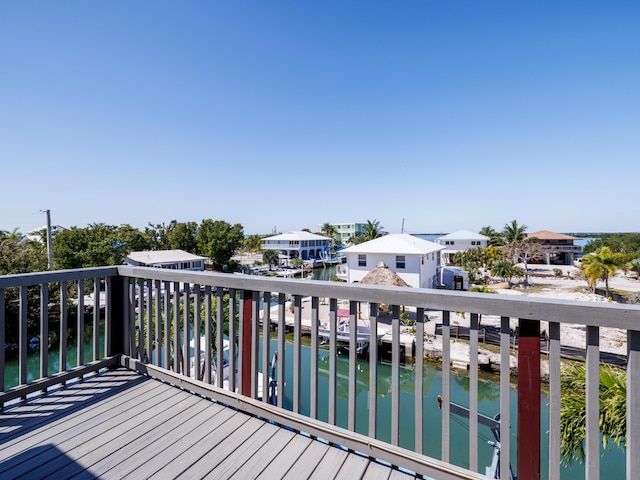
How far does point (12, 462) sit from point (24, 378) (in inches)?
32.0

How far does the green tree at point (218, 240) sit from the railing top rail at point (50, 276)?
3311 cm

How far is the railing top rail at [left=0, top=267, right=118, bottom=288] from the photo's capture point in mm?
1941

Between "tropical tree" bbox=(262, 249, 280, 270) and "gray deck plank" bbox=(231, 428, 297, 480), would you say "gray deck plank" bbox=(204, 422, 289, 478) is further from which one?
"tropical tree" bbox=(262, 249, 280, 270)

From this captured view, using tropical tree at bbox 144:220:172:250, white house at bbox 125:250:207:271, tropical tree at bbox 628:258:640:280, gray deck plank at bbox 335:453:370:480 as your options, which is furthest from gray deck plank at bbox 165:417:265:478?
tropical tree at bbox 144:220:172:250

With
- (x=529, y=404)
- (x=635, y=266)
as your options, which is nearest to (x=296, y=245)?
(x=635, y=266)

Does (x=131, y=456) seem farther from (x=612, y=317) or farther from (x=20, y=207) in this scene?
(x=20, y=207)

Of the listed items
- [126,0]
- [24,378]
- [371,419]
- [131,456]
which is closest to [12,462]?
[131,456]

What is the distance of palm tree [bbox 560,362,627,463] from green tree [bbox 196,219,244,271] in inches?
1353

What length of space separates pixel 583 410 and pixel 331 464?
98.9 inches

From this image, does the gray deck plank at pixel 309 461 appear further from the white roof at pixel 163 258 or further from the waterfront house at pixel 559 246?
the waterfront house at pixel 559 246

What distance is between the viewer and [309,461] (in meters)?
1.43

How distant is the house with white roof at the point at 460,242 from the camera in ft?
116

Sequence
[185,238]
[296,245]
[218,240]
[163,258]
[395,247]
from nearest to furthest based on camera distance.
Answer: [395,247], [163,258], [218,240], [185,238], [296,245]

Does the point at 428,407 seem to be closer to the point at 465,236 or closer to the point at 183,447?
the point at 183,447
